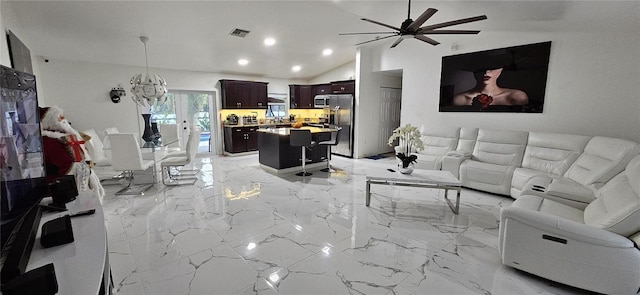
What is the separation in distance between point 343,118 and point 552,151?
13.9 feet

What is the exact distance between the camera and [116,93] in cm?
570

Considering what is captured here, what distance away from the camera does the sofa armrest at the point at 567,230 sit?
180cm

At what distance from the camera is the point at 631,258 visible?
1.76 metres

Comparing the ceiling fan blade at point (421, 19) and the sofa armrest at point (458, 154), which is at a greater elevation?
the ceiling fan blade at point (421, 19)

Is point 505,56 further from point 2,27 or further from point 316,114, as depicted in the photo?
point 2,27

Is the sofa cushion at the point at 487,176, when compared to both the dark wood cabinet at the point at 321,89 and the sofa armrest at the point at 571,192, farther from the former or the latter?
the dark wood cabinet at the point at 321,89

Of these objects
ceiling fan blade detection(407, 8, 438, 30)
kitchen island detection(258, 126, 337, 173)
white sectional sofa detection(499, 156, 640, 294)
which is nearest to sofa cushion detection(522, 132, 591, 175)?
white sectional sofa detection(499, 156, 640, 294)

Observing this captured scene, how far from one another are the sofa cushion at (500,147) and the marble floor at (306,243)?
26.5 inches

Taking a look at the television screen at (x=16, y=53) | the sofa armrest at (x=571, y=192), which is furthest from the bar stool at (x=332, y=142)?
the television screen at (x=16, y=53)

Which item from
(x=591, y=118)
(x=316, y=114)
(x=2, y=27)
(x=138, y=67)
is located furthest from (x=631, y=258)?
(x=138, y=67)

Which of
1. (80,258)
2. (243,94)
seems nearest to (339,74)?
(243,94)

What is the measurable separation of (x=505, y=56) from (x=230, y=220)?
5021mm

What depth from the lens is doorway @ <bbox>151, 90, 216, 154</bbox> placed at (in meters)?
6.56

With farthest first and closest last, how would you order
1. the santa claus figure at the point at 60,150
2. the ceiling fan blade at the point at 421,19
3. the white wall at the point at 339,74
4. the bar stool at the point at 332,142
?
the white wall at the point at 339,74
the bar stool at the point at 332,142
the ceiling fan blade at the point at 421,19
the santa claus figure at the point at 60,150
